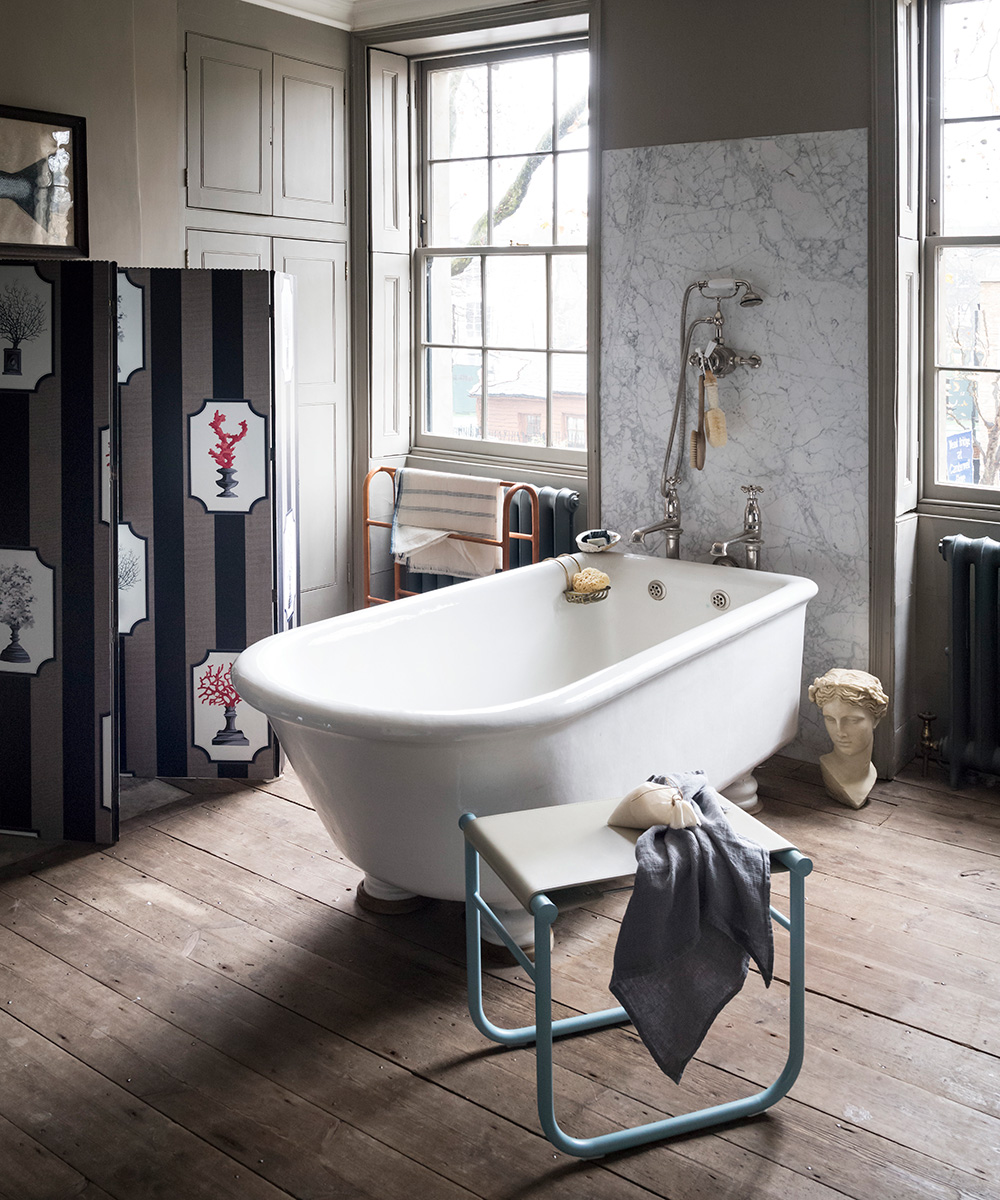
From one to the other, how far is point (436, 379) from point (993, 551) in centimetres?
233

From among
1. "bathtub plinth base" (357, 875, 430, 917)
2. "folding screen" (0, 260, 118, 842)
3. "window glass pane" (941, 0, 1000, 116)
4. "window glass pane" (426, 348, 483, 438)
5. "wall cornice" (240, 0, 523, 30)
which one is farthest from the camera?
"window glass pane" (426, 348, 483, 438)

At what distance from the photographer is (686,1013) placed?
1.88 m

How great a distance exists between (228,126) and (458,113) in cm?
98

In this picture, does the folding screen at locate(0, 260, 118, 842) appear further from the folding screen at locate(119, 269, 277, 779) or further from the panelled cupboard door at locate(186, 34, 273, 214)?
the panelled cupboard door at locate(186, 34, 273, 214)

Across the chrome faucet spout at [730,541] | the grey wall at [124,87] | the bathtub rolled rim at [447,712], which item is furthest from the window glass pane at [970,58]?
the grey wall at [124,87]

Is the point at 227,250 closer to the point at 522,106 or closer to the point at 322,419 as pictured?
the point at 322,419

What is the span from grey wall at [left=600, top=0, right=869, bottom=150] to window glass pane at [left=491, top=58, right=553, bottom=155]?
54 centimetres

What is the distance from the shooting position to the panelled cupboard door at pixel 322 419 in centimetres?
432

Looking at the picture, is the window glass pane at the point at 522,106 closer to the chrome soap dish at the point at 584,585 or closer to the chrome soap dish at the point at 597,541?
the chrome soap dish at the point at 597,541

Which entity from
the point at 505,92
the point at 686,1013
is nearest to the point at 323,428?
the point at 505,92

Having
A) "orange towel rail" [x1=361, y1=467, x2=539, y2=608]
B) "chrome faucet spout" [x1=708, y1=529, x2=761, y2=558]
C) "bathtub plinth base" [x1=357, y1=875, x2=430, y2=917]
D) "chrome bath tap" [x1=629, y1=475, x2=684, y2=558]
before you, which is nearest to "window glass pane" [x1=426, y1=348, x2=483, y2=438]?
"orange towel rail" [x1=361, y1=467, x2=539, y2=608]

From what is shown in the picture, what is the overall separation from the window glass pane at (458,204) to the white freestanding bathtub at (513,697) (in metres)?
1.60

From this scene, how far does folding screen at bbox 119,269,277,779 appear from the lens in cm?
330

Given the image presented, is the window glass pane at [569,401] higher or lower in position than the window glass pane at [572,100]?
lower
